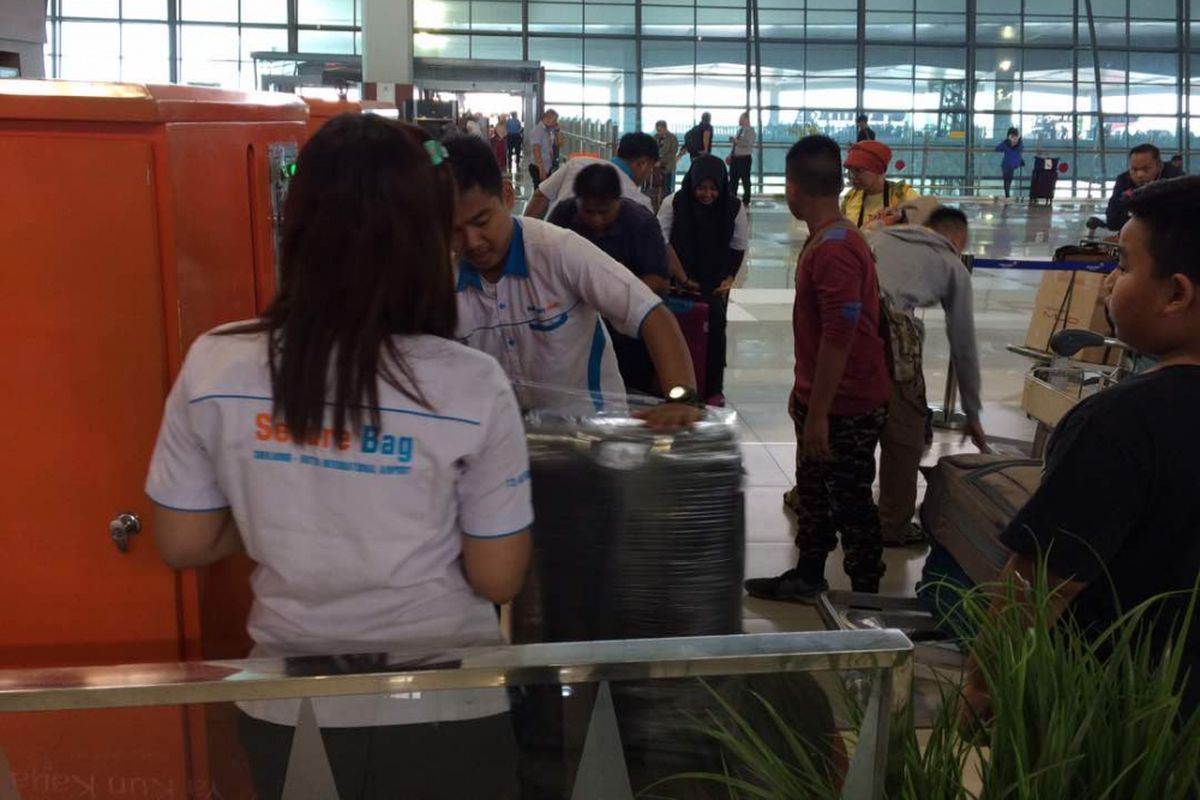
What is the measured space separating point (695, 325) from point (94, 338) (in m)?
3.91

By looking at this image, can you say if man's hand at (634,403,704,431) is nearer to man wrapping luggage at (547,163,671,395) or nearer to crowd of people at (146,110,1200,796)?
crowd of people at (146,110,1200,796)

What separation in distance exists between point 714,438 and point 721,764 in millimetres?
651

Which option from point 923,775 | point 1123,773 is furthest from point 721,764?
point 1123,773

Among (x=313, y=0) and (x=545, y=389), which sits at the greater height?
(x=313, y=0)

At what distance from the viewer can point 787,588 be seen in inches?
181

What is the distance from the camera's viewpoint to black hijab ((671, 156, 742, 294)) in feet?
23.0

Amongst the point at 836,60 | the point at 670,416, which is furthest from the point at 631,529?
the point at 836,60

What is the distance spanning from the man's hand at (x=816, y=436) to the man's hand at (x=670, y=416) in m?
1.88

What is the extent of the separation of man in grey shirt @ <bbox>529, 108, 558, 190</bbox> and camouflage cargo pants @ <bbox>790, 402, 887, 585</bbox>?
1471cm

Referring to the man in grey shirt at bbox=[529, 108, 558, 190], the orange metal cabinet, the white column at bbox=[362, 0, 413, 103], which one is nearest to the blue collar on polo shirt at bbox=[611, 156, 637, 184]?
the orange metal cabinet

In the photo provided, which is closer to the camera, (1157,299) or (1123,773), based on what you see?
(1123,773)

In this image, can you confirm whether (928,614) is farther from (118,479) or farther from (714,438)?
(118,479)

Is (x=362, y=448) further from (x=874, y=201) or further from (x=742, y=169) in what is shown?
(x=742, y=169)

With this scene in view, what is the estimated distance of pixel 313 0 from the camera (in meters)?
28.5
